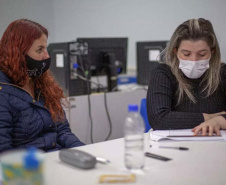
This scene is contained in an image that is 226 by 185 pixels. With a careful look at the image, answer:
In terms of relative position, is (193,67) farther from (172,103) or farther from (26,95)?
(26,95)

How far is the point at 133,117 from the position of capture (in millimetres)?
1268

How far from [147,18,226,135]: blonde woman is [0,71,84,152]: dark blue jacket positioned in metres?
0.52

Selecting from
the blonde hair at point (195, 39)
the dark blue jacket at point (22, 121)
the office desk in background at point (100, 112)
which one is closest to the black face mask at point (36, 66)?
the dark blue jacket at point (22, 121)

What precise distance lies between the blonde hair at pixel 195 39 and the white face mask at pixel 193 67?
0.04 m

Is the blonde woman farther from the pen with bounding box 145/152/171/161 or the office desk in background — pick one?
the office desk in background

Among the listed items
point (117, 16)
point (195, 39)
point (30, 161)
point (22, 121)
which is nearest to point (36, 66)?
point (22, 121)

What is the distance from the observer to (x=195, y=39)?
5.75ft

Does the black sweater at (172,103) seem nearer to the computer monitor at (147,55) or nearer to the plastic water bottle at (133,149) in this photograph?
the plastic water bottle at (133,149)

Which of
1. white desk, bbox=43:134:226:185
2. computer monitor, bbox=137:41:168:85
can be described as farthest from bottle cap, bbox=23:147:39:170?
computer monitor, bbox=137:41:168:85

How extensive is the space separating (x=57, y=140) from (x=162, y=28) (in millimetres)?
3004

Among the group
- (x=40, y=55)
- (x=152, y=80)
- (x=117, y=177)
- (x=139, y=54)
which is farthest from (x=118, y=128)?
(x=117, y=177)

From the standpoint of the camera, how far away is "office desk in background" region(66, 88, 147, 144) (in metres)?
3.07

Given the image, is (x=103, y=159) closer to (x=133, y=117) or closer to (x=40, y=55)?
(x=133, y=117)

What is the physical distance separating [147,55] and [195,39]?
1.75m
